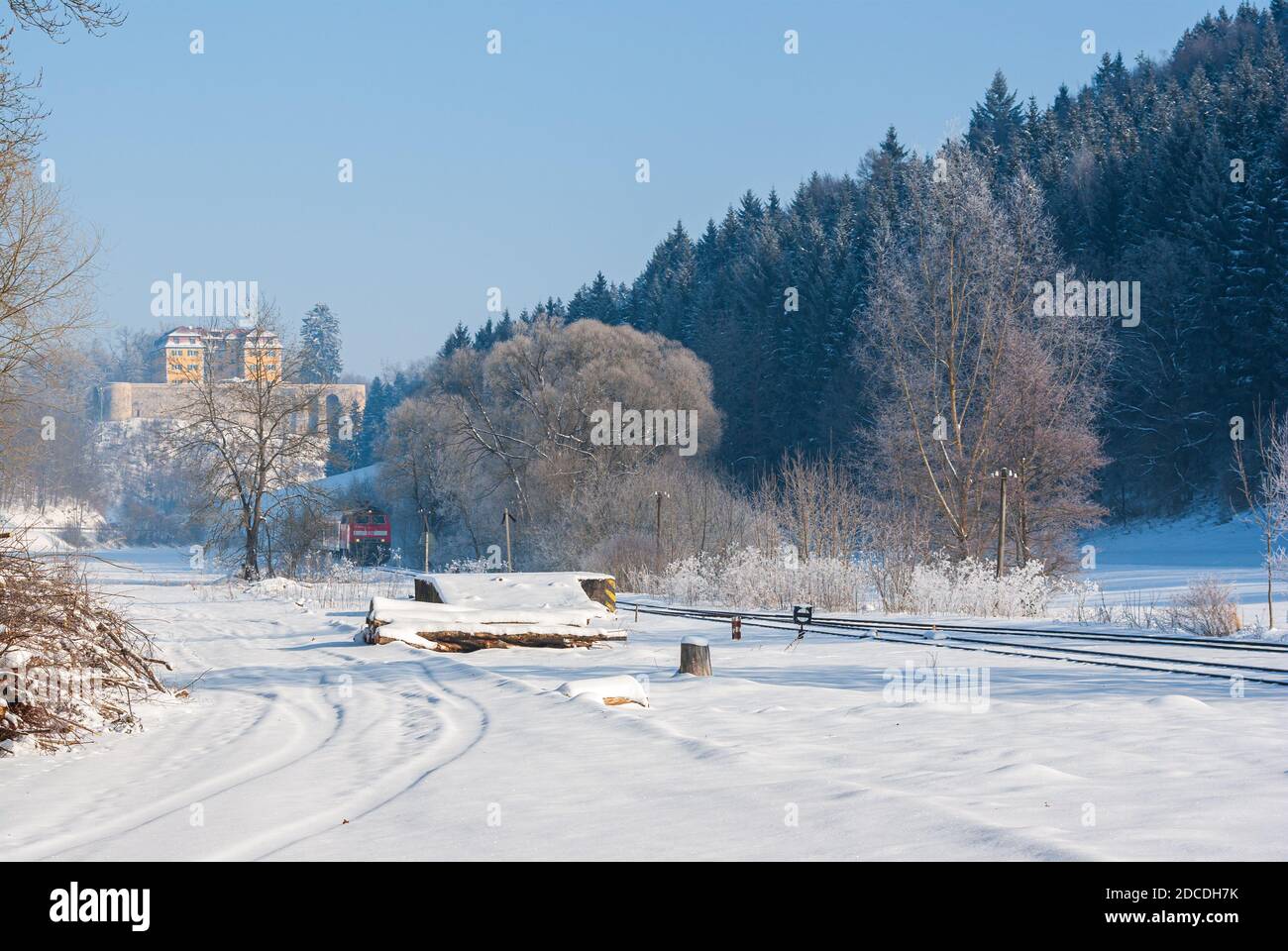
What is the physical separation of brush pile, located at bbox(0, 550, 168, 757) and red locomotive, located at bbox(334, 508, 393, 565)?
6040cm

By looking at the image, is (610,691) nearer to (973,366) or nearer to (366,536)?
(973,366)

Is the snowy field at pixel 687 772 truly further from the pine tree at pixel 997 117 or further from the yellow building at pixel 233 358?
the pine tree at pixel 997 117

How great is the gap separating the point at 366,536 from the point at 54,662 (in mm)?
64603

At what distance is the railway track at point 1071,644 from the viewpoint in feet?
45.4

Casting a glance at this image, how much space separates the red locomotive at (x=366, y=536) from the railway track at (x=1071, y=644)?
52.2m

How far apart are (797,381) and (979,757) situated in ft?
234

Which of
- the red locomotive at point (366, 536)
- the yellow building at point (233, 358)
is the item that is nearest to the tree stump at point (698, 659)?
the yellow building at point (233, 358)

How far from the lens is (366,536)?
74.8m

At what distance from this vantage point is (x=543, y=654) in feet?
62.9

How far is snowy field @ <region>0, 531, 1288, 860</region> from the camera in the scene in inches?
244

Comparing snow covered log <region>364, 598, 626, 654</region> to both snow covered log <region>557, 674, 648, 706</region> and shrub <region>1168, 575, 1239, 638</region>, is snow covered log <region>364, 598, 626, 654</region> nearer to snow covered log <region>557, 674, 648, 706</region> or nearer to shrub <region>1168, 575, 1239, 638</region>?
snow covered log <region>557, 674, 648, 706</region>

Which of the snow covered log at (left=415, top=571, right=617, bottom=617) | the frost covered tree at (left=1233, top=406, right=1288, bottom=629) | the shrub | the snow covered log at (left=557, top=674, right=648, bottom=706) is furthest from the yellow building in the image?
the snow covered log at (left=557, top=674, right=648, bottom=706)
